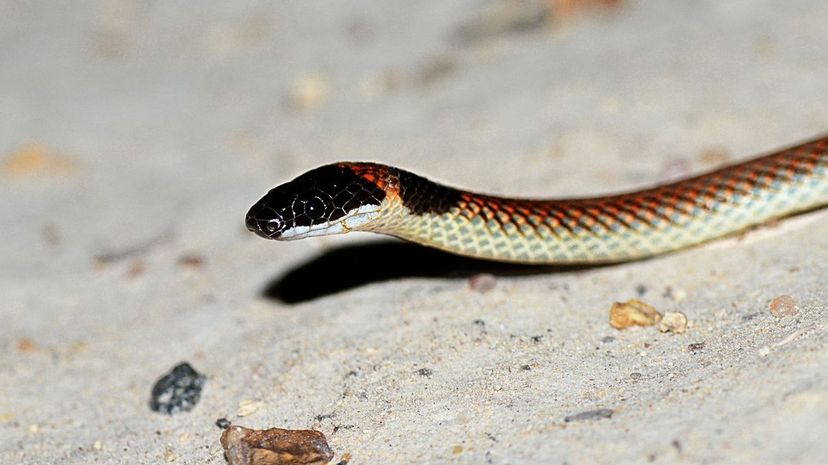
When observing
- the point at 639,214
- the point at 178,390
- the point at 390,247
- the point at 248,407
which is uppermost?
the point at 390,247

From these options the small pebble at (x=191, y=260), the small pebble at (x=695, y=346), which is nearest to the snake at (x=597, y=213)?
the small pebble at (x=695, y=346)

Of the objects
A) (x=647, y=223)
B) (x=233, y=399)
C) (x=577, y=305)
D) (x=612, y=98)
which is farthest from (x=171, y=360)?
(x=612, y=98)

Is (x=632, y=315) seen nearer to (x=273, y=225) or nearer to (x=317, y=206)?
(x=317, y=206)

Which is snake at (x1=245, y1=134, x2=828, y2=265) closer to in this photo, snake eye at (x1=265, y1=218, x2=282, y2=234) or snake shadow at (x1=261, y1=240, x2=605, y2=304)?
snake eye at (x1=265, y1=218, x2=282, y2=234)

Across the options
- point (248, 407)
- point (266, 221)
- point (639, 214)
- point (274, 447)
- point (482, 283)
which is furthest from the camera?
point (482, 283)

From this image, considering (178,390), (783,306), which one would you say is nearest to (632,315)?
(783,306)

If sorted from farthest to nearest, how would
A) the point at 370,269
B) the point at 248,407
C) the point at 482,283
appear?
the point at 370,269 < the point at 482,283 < the point at 248,407

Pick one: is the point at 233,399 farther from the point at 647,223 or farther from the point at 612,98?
the point at 612,98
